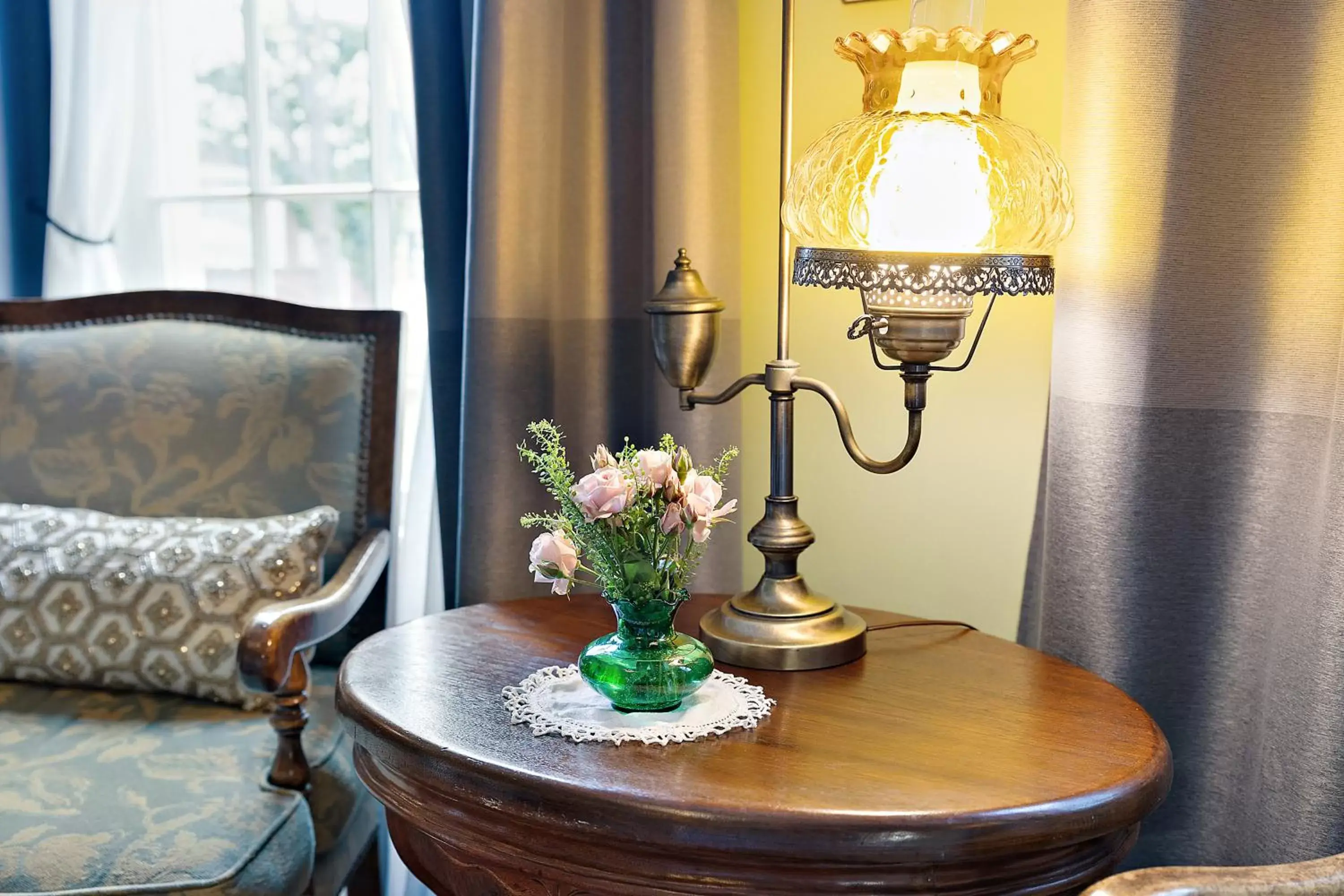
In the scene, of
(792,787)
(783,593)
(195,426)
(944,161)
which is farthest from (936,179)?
(195,426)

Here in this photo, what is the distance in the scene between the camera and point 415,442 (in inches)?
80.0

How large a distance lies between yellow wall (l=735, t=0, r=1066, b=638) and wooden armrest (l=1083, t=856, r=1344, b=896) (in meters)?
0.89

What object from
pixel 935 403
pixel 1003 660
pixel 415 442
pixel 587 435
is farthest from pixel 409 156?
pixel 1003 660

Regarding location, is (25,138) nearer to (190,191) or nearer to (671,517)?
(190,191)

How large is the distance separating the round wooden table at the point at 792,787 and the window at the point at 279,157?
3.58 ft

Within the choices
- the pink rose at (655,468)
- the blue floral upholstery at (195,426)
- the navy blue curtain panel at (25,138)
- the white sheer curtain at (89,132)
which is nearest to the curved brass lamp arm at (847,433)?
the pink rose at (655,468)

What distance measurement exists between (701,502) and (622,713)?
207 millimetres

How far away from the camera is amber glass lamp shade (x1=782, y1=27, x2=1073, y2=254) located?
114 cm

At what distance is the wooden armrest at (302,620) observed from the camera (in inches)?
52.2

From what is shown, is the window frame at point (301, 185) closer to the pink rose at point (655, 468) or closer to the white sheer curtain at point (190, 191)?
the white sheer curtain at point (190, 191)

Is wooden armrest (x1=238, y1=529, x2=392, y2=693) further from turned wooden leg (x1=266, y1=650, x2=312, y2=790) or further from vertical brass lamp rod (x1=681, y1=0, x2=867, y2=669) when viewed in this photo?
vertical brass lamp rod (x1=681, y1=0, x2=867, y2=669)

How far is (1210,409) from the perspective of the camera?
1.36 meters

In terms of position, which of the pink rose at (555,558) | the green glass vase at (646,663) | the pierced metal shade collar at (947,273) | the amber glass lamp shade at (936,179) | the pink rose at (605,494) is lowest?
the green glass vase at (646,663)

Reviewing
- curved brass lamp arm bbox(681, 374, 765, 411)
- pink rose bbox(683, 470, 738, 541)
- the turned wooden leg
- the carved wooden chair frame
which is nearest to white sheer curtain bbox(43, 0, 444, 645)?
the carved wooden chair frame
